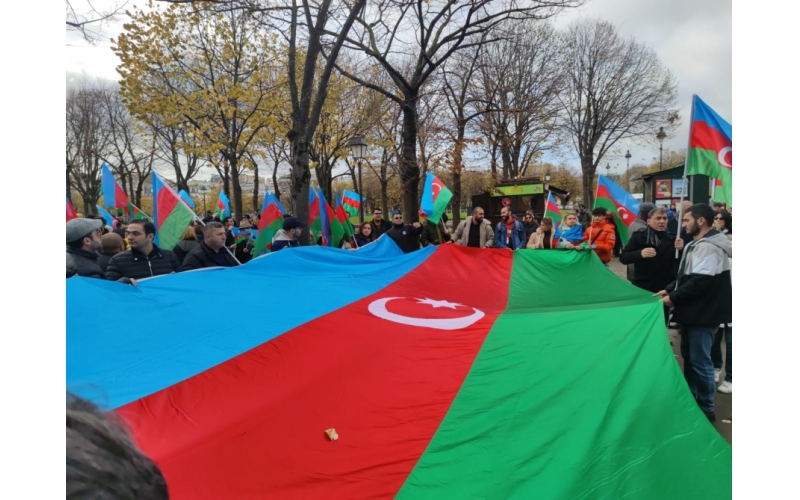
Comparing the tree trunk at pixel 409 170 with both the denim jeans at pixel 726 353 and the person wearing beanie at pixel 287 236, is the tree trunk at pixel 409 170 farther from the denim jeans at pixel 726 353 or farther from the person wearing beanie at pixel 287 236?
the denim jeans at pixel 726 353

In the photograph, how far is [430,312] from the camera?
5.04 metres

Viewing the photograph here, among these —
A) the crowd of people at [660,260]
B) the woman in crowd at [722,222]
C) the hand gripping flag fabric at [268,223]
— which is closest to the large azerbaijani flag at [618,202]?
the crowd of people at [660,260]

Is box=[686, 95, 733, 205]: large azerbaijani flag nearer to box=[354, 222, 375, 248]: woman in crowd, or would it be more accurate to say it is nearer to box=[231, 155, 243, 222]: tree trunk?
box=[354, 222, 375, 248]: woman in crowd

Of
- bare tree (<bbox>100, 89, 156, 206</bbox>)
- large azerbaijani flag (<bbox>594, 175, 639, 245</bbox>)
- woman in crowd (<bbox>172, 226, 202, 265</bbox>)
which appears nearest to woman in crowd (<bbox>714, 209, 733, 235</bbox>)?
large azerbaijani flag (<bbox>594, 175, 639, 245</bbox>)

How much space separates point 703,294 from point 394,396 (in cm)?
291

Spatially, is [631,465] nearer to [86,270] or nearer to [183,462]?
[183,462]

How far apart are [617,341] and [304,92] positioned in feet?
27.7

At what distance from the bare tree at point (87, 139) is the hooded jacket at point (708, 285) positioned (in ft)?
92.1

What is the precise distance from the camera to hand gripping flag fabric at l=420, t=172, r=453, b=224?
10.8m

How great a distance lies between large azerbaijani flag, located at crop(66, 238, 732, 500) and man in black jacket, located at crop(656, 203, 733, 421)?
0.29 meters

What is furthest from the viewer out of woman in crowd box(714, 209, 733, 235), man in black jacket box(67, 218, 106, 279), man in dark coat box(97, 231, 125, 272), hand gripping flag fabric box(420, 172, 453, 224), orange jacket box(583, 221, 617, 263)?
hand gripping flag fabric box(420, 172, 453, 224)

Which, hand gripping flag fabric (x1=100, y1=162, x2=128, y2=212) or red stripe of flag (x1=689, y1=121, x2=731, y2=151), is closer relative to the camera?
red stripe of flag (x1=689, y1=121, x2=731, y2=151)

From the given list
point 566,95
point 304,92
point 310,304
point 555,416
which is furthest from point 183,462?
point 566,95

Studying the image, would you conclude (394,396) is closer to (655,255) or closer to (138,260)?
(138,260)
